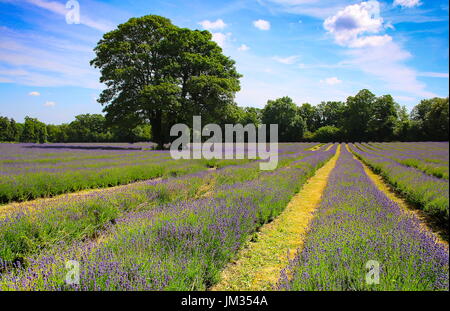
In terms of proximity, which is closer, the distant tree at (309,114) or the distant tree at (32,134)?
the distant tree at (32,134)

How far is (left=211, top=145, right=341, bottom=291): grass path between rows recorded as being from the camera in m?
2.87

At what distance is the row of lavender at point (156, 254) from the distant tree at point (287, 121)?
6314 cm

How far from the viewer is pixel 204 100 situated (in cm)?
2242

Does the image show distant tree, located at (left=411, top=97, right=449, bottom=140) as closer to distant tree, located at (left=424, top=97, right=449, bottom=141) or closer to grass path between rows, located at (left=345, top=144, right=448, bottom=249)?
distant tree, located at (left=424, top=97, right=449, bottom=141)

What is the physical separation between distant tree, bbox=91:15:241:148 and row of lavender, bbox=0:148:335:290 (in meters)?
17.9

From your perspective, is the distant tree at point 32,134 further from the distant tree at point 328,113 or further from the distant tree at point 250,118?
the distant tree at point 328,113

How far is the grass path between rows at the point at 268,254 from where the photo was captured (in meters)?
2.87

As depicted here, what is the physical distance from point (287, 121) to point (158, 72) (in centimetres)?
4903

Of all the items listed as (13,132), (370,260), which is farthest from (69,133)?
(370,260)

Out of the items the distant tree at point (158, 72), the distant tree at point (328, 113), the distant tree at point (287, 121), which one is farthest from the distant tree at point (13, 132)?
the distant tree at point (328, 113)

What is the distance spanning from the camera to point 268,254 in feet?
12.0
